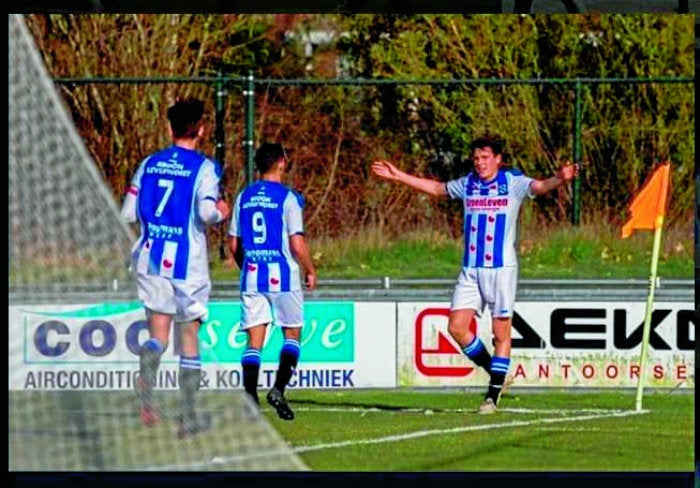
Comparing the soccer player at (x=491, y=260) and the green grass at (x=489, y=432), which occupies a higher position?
the soccer player at (x=491, y=260)

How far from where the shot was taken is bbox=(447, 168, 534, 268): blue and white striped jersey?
9844 millimetres

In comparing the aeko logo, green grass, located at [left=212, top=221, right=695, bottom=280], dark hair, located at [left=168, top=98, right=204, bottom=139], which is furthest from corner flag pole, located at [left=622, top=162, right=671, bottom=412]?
dark hair, located at [left=168, top=98, right=204, bottom=139]

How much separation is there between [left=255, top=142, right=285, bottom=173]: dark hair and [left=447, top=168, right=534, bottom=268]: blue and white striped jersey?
0.97 meters

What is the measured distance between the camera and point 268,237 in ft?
31.4

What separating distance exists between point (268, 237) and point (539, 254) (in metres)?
1.77

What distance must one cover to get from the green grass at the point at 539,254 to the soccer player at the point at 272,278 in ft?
3.21

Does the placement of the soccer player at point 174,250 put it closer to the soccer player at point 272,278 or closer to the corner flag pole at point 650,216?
the soccer player at point 272,278

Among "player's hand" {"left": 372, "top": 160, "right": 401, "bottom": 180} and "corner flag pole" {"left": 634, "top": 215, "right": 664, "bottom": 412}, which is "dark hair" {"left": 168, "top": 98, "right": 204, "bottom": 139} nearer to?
"player's hand" {"left": 372, "top": 160, "right": 401, "bottom": 180}

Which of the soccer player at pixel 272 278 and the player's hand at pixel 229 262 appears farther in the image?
the player's hand at pixel 229 262

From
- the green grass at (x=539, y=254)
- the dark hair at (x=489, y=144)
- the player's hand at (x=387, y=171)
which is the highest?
the dark hair at (x=489, y=144)

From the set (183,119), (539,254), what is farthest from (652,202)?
(183,119)

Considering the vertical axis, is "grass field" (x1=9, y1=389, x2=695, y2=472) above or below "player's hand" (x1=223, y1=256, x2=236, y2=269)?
below

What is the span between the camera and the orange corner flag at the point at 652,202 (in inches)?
400

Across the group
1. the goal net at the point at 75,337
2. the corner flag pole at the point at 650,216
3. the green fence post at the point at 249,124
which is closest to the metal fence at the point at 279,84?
the green fence post at the point at 249,124
